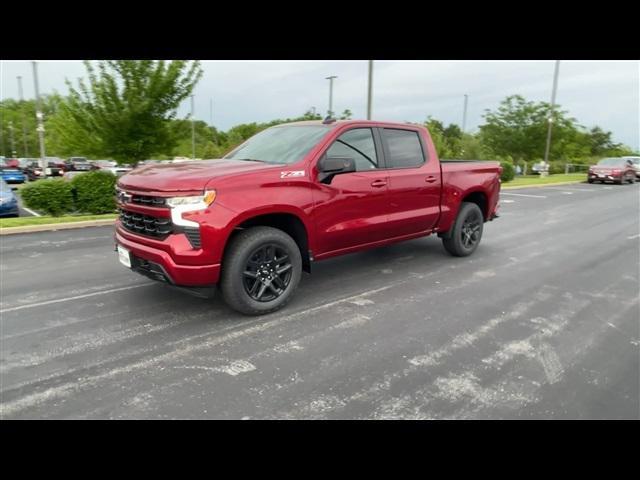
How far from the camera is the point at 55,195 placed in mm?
9680

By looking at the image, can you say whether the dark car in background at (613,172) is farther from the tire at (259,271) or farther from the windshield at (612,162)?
the tire at (259,271)

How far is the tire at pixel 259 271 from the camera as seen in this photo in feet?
12.9

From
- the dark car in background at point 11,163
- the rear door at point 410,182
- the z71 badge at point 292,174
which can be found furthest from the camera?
the dark car in background at point 11,163

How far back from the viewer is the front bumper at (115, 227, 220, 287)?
3707 mm

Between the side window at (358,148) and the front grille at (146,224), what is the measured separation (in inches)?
73.3

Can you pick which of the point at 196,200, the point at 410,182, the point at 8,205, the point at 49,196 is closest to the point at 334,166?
the point at 196,200

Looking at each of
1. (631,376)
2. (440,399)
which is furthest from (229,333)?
(631,376)

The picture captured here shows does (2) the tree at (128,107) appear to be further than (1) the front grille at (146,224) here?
Yes

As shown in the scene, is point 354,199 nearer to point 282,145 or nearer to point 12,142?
point 282,145

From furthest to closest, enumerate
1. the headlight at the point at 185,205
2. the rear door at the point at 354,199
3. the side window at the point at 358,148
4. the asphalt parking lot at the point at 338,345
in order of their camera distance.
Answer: the side window at the point at 358,148
the rear door at the point at 354,199
the headlight at the point at 185,205
the asphalt parking lot at the point at 338,345

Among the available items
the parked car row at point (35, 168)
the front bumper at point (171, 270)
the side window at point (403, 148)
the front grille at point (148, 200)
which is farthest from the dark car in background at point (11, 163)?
the side window at point (403, 148)

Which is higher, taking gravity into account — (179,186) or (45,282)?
(179,186)
